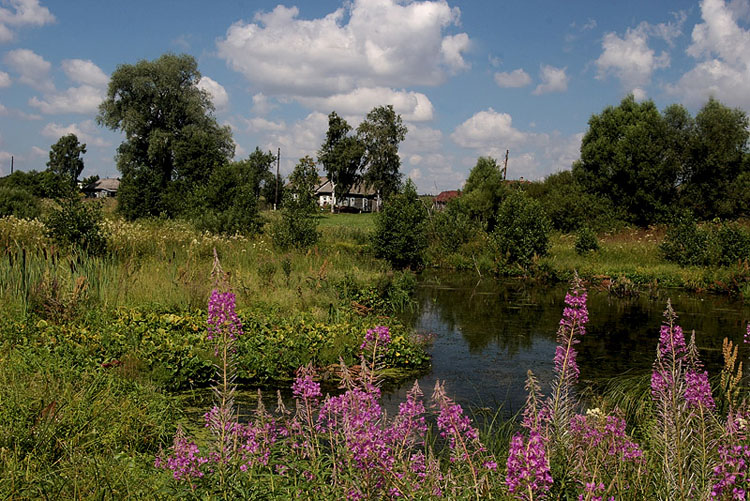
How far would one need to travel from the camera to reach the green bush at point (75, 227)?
36.1 ft

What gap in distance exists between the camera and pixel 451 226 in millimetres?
25562

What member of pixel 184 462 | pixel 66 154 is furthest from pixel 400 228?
pixel 66 154

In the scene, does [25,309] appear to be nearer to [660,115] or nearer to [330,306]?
[330,306]

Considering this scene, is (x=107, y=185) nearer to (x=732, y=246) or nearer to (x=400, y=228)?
(x=400, y=228)

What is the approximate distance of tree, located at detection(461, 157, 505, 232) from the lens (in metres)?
33.3

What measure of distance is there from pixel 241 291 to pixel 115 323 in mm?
3028

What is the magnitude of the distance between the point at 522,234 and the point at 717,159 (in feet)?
58.6

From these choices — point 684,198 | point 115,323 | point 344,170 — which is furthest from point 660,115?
point 115,323

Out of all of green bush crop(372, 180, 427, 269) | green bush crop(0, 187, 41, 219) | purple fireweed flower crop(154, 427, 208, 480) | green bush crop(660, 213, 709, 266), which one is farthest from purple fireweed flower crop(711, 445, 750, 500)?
green bush crop(0, 187, 41, 219)

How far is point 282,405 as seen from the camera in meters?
2.77

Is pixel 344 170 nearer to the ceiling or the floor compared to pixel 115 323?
nearer to the ceiling

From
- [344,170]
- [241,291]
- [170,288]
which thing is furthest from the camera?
[344,170]

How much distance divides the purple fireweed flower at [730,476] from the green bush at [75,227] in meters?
10.7

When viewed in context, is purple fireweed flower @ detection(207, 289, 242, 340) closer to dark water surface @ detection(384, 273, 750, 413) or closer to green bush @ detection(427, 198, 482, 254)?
dark water surface @ detection(384, 273, 750, 413)
